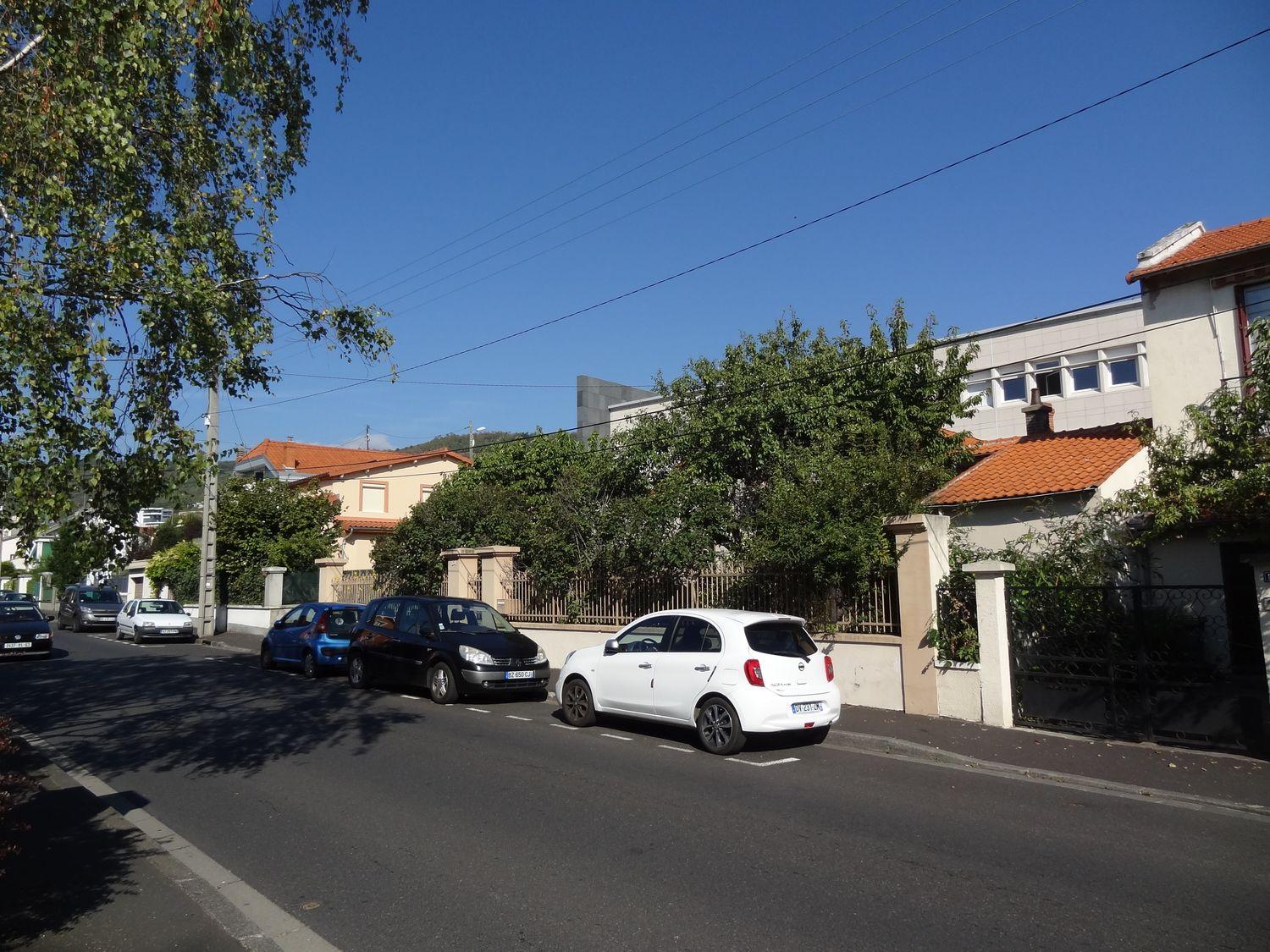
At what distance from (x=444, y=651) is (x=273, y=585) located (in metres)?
17.9

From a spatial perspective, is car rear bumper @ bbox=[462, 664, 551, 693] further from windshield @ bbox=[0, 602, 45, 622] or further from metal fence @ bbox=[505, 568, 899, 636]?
windshield @ bbox=[0, 602, 45, 622]

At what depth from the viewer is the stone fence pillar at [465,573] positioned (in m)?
20.8

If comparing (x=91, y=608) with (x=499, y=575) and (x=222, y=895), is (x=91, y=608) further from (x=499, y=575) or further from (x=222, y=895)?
(x=222, y=895)

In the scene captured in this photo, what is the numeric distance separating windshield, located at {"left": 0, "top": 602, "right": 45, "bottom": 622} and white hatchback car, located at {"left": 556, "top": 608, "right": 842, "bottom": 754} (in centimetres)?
1899

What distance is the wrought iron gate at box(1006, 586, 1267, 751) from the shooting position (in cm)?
984

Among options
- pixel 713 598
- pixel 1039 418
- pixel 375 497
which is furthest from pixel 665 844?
pixel 375 497

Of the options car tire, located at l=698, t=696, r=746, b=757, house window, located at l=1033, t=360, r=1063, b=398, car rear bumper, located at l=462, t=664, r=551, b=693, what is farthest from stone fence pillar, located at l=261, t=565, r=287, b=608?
house window, located at l=1033, t=360, r=1063, b=398

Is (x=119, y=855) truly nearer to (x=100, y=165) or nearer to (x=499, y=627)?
(x=100, y=165)

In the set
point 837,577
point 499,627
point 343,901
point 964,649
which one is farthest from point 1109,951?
point 499,627

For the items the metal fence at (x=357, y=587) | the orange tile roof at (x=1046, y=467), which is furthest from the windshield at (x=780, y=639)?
the metal fence at (x=357, y=587)

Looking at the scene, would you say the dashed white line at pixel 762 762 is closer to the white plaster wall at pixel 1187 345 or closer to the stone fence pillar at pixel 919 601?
the stone fence pillar at pixel 919 601

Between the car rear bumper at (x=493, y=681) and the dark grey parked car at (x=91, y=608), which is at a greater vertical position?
the dark grey parked car at (x=91, y=608)

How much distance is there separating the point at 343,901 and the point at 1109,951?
4255 mm

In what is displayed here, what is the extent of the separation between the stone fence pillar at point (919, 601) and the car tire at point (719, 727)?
3385mm
